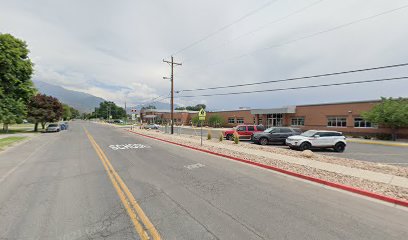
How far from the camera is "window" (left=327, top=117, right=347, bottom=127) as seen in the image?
31.3 metres

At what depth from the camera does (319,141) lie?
15977mm

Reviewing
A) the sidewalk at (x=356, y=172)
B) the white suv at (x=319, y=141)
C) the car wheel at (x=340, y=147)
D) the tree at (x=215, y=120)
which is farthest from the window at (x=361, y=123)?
the tree at (x=215, y=120)

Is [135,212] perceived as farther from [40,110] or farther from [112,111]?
[112,111]

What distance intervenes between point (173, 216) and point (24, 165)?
924 centimetres

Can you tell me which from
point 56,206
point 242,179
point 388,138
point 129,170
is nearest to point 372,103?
point 388,138

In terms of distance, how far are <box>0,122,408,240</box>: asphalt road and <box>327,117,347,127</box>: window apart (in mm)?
29136

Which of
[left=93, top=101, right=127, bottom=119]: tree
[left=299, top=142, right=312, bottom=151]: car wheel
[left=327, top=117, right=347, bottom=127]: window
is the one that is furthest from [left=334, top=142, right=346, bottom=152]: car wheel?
[left=93, top=101, right=127, bottom=119]: tree

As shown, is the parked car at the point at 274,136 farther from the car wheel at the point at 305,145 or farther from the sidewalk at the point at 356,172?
the sidewalk at the point at 356,172

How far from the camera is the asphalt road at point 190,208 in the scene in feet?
13.3

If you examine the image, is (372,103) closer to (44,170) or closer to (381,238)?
(381,238)

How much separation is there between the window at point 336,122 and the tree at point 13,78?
44.5m

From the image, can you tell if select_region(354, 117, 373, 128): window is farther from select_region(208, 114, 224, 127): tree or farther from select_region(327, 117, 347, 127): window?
select_region(208, 114, 224, 127): tree

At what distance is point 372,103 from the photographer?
28.4m

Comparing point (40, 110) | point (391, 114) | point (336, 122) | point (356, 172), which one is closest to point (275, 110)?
point (336, 122)
